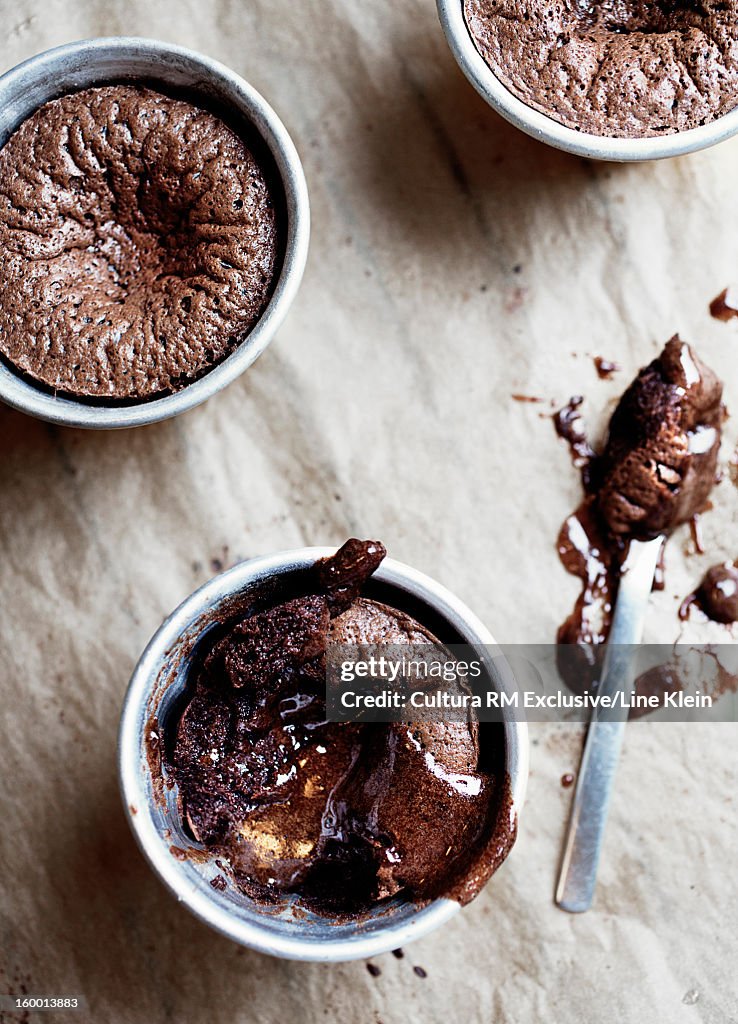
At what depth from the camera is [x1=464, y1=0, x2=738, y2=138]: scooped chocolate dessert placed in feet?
6.12

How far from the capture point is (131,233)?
1912 millimetres

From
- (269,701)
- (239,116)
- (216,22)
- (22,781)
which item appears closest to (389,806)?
(269,701)

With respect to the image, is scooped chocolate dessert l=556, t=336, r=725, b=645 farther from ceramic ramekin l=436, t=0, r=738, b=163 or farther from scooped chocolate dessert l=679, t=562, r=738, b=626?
ceramic ramekin l=436, t=0, r=738, b=163

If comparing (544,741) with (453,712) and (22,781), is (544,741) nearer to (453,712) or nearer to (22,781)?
(453,712)

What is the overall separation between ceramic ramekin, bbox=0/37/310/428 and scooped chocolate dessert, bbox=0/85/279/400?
27 mm

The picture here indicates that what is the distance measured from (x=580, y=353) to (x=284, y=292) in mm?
708

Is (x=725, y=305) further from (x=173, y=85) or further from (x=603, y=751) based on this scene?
(x=173, y=85)

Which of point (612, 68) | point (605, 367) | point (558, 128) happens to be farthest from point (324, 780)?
point (612, 68)

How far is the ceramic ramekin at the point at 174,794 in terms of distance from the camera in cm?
159

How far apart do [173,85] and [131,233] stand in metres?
0.31

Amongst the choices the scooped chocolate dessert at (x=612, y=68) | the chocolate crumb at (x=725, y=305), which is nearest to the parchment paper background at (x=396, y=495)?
the chocolate crumb at (x=725, y=305)

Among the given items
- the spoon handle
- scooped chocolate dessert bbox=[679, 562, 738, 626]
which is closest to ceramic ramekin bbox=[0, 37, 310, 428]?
the spoon handle

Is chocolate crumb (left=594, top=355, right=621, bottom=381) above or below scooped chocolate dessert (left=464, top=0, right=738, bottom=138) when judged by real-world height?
below

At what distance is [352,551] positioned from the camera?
1.67 m
